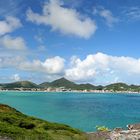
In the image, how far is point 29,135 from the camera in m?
28.4

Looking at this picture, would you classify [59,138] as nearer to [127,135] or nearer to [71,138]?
[71,138]

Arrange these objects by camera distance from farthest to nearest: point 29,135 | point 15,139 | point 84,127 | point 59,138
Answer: point 84,127
point 59,138
point 29,135
point 15,139

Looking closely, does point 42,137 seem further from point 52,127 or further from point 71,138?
point 52,127

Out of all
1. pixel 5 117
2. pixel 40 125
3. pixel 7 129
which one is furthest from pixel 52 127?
pixel 7 129

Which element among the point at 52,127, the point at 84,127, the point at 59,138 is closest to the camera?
the point at 59,138

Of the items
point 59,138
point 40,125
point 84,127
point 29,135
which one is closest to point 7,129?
point 29,135

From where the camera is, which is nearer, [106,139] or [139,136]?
[139,136]

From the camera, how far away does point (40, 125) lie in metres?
38.7

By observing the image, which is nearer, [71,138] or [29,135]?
[29,135]

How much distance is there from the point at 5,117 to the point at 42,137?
950 cm

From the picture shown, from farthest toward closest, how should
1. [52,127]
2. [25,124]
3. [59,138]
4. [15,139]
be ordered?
[52,127] < [25,124] < [59,138] < [15,139]

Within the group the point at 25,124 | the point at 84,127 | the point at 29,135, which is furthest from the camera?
the point at 84,127

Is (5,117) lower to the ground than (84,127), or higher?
higher

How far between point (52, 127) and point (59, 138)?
27.3 ft
